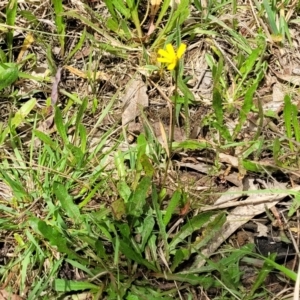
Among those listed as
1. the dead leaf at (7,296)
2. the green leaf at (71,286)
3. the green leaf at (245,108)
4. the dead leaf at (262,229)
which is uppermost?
the green leaf at (245,108)

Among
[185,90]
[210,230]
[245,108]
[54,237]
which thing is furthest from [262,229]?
[54,237]

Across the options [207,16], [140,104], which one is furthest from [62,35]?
[207,16]

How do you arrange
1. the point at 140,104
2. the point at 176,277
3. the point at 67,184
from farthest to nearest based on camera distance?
the point at 140,104 → the point at 67,184 → the point at 176,277

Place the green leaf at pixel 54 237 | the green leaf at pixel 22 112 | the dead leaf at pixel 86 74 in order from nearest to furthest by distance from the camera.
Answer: the green leaf at pixel 54 237
the green leaf at pixel 22 112
the dead leaf at pixel 86 74

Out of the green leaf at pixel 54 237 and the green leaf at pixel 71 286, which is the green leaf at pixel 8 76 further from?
the green leaf at pixel 71 286

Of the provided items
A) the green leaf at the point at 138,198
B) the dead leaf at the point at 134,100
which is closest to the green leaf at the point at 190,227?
the green leaf at the point at 138,198

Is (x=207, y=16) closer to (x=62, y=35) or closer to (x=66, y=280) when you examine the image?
(x=62, y=35)
